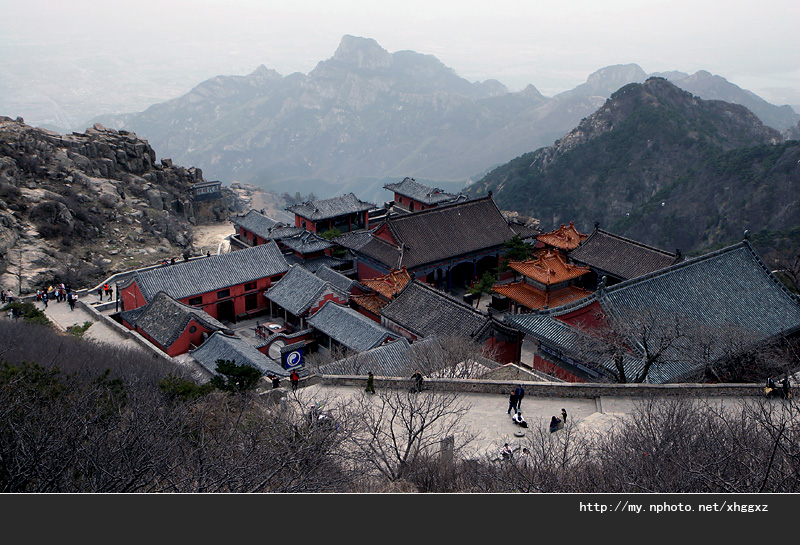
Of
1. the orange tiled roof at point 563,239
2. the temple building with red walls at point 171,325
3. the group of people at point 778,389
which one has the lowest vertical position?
the temple building with red walls at point 171,325

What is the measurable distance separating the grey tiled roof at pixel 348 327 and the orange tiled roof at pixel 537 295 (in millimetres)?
7866

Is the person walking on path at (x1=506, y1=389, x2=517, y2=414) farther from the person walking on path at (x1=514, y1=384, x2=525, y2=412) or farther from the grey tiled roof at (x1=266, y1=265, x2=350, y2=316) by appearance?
the grey tiled roof at (x1=266, y1=265, x2=350, y2=316)

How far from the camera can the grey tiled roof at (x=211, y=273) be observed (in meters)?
37.9

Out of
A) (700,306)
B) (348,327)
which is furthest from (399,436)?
(700,306)

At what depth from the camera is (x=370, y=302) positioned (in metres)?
36.6

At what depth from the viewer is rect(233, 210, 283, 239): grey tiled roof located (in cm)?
4940

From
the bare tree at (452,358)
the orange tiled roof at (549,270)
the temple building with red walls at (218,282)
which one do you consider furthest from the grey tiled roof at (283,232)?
the bare tree at (452,358)

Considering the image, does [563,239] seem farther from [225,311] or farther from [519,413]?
[519,413]

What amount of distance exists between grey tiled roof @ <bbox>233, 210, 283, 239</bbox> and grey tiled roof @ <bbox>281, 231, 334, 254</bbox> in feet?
9.72

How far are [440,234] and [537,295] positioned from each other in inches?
354

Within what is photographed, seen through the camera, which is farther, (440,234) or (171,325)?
(440,234)

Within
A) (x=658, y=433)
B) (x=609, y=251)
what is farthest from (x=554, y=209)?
(x=658, y=433)

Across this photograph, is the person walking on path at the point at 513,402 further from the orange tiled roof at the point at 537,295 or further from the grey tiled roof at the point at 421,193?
the grey tiled roof at the point at 421,193

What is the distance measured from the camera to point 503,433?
20.8m
